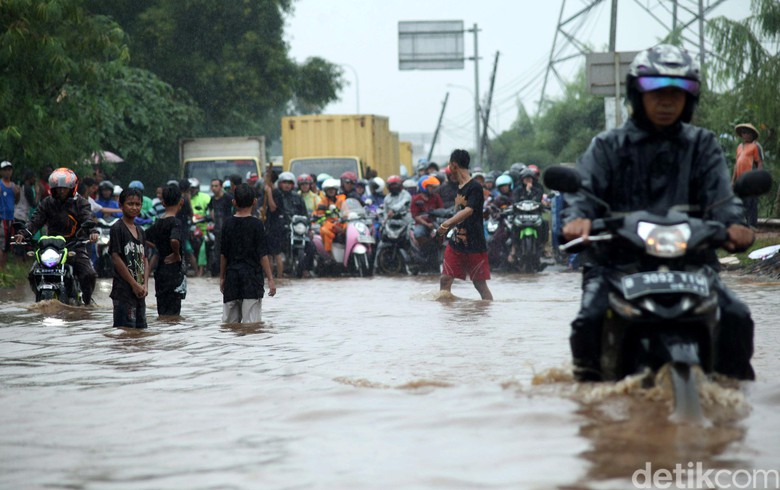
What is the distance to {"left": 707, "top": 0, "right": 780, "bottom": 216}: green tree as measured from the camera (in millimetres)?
23750

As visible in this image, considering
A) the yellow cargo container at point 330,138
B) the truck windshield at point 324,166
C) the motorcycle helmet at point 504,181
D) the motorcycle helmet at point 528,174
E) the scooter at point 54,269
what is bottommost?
the scooter at point 54,269

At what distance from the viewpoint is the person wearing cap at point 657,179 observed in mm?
5895

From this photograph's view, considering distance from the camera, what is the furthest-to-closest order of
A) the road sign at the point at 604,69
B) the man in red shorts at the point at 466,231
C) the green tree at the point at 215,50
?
the green tree at the point at 215,50 → the road sign at the point at 604,69 → the man in red shorts at the point at 466,231

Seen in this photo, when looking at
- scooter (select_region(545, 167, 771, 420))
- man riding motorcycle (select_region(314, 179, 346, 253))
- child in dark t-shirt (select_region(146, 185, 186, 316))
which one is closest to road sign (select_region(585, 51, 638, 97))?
man riding motorcycle (select_region(314, 179, 346, 253))

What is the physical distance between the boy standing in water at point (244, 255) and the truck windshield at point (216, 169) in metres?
19.1

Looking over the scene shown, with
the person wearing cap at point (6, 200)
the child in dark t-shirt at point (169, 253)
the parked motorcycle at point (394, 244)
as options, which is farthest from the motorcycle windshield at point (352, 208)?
the child in dark t-shirt at point (169, 253)

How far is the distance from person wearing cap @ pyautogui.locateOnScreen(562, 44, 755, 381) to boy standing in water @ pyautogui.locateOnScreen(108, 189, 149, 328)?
552cm

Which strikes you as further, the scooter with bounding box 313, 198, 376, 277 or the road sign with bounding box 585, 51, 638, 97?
the scooter with bounding box 313, 198, 376, 277

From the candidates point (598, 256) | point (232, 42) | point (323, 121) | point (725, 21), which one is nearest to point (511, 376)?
point (598, 256)

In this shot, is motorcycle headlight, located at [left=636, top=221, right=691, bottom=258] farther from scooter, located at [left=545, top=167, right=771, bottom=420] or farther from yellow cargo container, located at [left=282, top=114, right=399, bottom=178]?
yellow cargo container, located at [left=282, top=114, right=399, bottom=178]

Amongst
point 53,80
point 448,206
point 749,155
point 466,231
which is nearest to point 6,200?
point 53,80

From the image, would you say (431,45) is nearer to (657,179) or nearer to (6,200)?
(6,200)

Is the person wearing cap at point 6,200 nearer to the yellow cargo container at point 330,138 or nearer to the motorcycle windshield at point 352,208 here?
the motorcycle windshield at point 352,208

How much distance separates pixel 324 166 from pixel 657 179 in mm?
23880
